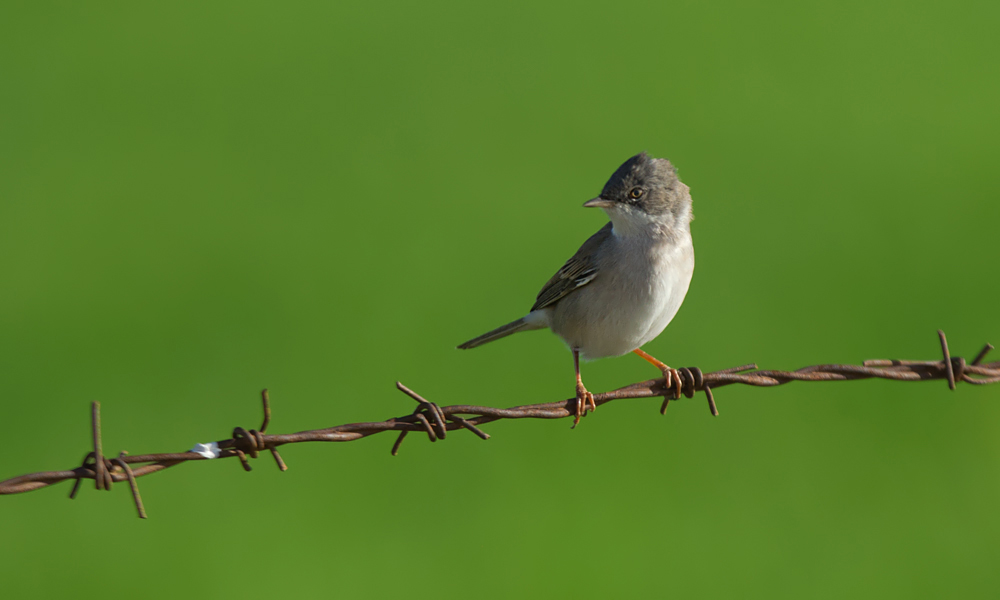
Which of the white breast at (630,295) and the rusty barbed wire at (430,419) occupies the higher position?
the white breast at (630,295)

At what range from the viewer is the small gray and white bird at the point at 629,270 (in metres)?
4.65

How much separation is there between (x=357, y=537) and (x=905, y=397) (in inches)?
191

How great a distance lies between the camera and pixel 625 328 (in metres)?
4.67

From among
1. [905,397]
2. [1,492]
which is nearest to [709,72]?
[905,397]

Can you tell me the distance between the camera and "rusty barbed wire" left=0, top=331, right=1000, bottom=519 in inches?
109

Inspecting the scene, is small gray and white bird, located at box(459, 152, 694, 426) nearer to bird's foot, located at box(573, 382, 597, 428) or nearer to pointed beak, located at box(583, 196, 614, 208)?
pointed beak, located at box(583, 196, 614, 208)

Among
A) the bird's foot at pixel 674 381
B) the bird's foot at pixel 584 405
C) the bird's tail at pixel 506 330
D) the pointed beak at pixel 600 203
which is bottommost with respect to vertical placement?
the bird's foot at pixel 584 405

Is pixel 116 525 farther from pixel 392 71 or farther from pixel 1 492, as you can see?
pixel 392 71

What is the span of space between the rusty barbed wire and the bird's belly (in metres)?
0.74

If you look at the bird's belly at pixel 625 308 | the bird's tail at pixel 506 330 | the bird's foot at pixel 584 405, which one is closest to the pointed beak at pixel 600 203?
the bird's belly at pixel 625 308

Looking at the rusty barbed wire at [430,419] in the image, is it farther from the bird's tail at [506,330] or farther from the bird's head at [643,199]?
the bird's tail at [506,330]

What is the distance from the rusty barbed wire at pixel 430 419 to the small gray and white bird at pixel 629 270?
769 millimetres

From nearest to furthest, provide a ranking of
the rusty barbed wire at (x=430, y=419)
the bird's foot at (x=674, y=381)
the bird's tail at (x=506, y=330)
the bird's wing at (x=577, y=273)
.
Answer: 1. the rusty barbed wire at (x=430, y=419)
2. the bird's foot at (x=674, y=381)
3. the bird's wing at (x=577, y=273)
4. the bird's tail at (x=506, y=330)

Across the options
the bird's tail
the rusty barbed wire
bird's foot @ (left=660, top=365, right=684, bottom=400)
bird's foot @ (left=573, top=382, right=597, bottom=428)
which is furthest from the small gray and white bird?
the rusty barbed wire
